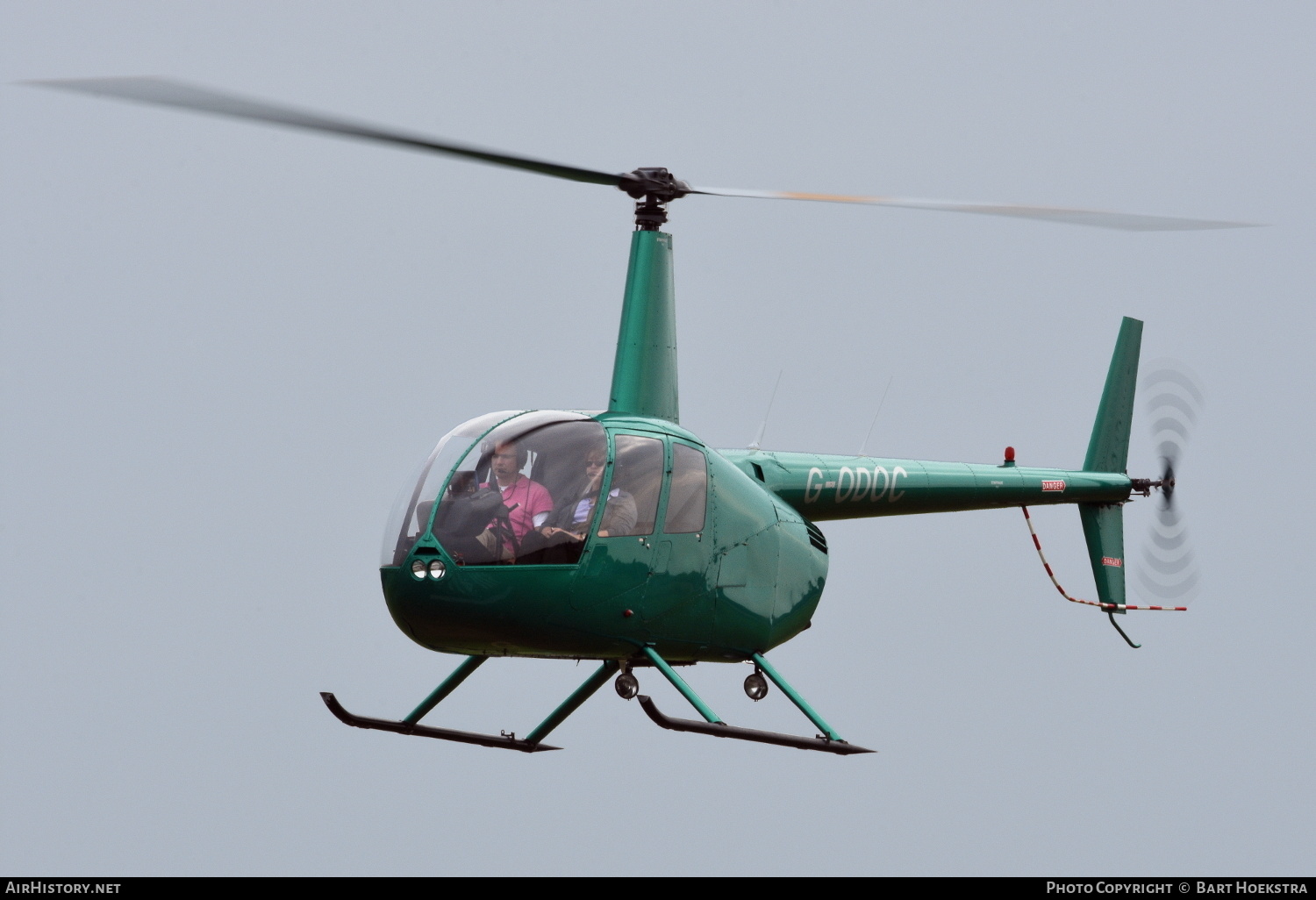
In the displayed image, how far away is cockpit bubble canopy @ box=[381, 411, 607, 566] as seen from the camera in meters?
14.2

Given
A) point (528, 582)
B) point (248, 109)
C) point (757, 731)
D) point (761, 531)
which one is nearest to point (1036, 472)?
point (761, 531)

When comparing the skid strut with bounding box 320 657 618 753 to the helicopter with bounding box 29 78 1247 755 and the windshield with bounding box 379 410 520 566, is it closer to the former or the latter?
the helicopter with bounding box 29 78 1247 755

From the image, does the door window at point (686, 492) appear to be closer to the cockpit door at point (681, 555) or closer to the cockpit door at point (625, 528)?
the cockpit door at point (681, 555)

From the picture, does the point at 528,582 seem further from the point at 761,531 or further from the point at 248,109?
the point at 248,109

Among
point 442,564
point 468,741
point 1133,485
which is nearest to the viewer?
point 442,564

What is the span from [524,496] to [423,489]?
0.87 metres

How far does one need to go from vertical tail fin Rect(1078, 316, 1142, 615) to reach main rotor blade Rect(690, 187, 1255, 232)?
4.56 meters

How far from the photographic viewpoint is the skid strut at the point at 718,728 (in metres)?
14.6

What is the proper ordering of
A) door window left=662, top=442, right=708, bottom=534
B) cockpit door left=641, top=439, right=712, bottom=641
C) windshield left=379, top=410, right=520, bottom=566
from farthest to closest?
door window left=662, top=442, right=708, bottom=534 → cockpit door left=641, top=439, right=712, bottom=641 → windshield left=379, top=410, right=520, bottom=566

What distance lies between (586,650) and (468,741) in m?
2.38

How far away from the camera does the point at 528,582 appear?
46.7ft

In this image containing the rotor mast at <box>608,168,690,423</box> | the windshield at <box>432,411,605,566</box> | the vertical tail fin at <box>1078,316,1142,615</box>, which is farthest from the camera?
the vertical tail fin at <box>1078,316,1142,615</box>

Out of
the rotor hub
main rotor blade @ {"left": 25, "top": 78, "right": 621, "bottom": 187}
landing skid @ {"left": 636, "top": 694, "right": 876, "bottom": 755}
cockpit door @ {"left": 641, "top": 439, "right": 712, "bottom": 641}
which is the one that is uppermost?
the rotor hub

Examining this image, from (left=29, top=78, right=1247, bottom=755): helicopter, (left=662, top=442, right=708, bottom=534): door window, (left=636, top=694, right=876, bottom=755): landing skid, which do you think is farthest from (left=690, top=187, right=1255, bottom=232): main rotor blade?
(left=636, top=694, right=876, bottom=755): landing skid
